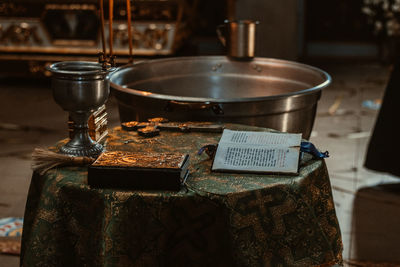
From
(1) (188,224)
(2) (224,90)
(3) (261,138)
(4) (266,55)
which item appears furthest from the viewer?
(4) (266,55)

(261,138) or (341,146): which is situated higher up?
(261,138)

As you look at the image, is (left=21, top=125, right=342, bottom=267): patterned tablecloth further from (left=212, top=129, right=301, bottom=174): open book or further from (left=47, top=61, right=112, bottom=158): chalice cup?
(left=47, top=61, right=112, bottom=158): chalice cup

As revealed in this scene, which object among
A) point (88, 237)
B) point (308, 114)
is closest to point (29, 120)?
point (308, 114)

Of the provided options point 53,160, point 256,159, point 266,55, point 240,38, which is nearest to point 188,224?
point 256,159

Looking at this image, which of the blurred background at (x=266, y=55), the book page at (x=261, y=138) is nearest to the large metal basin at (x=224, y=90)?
the book page at (x=261, y=138)

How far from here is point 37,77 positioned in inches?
275

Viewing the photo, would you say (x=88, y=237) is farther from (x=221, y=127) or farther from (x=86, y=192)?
(x=221, y=127)

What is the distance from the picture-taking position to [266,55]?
6254mm

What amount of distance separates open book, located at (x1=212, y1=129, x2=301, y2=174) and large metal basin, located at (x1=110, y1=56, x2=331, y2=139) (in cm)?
41

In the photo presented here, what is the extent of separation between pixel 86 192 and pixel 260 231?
1.54 feet

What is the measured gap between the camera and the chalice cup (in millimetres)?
1706

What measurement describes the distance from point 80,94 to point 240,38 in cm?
155

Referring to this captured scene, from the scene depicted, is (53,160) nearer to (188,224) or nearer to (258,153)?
(188,224)

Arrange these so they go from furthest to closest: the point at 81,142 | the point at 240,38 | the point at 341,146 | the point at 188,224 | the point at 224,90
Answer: the point at 341,146 < the point at 224,90 < the point at 240,38 < the point at 81,142 < the point at 188,224
